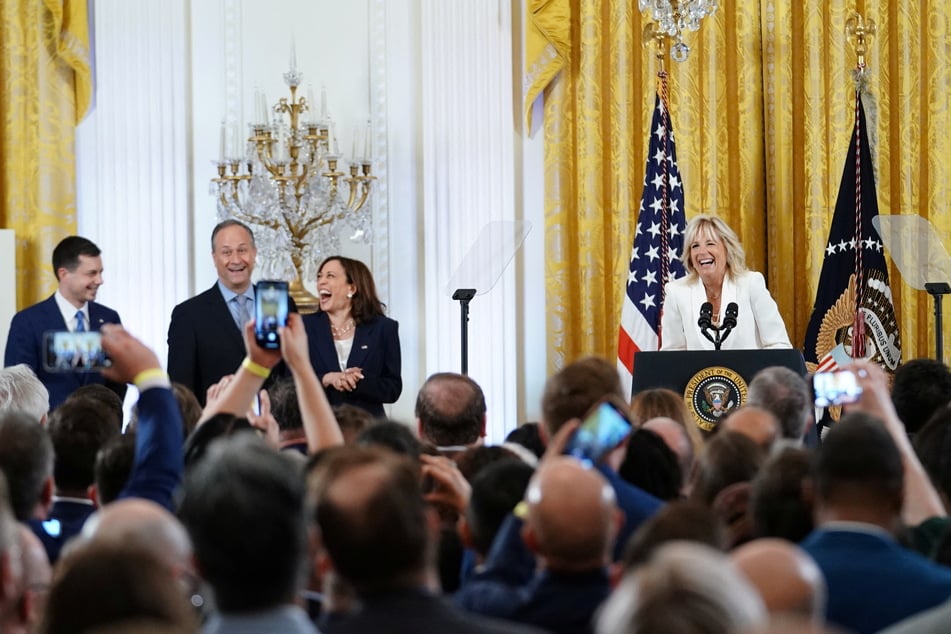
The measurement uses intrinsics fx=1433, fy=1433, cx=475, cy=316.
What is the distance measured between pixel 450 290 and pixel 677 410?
320cm

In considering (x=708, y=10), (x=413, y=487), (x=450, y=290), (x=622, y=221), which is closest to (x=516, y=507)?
(x=413, y=487)

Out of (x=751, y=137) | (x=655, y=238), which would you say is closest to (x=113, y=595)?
(x=655, y=238)

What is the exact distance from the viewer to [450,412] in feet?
13.3

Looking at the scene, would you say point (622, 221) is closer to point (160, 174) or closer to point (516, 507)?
point (160, 174)

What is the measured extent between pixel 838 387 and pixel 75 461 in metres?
1.92

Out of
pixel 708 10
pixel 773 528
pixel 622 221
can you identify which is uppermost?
pixel 708 10

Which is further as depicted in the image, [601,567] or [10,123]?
[10,123]

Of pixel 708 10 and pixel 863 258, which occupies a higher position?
pixel 708 10

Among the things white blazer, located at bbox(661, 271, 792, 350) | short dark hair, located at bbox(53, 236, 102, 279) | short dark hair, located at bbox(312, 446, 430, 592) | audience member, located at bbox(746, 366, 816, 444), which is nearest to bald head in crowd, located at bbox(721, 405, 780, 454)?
audience member, located at bbox(746, 366, 816, 444)

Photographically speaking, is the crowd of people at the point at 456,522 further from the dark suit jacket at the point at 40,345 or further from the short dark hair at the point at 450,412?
the dark suit jacket at the point at 40,345

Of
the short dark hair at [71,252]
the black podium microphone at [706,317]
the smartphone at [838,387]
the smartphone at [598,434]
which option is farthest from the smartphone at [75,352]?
the short dark hair at [71,252]

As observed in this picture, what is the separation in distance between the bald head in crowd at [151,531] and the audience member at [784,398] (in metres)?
2.36

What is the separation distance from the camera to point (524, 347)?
Answer: 8.84 m

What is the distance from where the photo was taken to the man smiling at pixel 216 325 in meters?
6.23
